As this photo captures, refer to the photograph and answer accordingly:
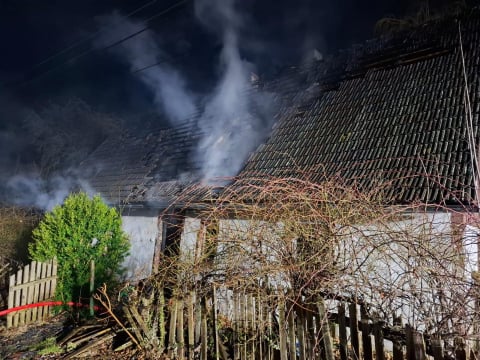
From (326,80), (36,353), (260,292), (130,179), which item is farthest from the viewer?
(130,179)

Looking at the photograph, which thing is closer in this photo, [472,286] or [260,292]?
[472,286]

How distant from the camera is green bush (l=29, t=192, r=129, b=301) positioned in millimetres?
7785

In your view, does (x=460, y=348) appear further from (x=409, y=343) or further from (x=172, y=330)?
(x=172, y=330)

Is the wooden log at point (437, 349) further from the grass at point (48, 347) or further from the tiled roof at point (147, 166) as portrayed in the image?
the tiled roof at point (147, 166)

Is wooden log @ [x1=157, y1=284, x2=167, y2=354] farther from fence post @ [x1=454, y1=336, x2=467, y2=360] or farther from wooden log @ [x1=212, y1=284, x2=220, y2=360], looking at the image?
fence post @ [x1=454, y1=336, x2=467, y2=360]

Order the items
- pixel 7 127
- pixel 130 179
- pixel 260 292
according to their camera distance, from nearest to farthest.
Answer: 1. pixel 260 292
2. pixel 130 179
3. pixel 7 127

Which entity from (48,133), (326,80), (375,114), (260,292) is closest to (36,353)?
(260,292)

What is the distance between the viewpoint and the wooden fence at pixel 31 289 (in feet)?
22.7

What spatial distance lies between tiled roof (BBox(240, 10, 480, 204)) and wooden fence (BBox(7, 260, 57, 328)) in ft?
18.8

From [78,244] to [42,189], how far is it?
909cm

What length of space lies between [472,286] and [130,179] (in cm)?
1165

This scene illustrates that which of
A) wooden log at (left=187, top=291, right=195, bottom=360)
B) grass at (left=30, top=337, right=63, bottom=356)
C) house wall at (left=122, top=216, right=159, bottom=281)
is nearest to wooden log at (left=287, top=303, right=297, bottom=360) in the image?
wooden log at (left=187, top=291, right=195, bottom=360)

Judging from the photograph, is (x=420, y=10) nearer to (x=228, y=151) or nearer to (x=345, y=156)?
(x=345, y=156)

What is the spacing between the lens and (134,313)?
→ 4.95m
